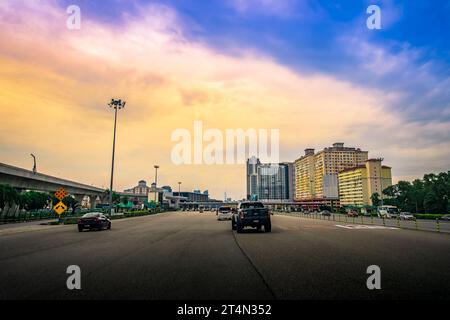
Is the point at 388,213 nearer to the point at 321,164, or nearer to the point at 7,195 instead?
the point at 7,195

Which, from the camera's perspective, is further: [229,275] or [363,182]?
[363,182]

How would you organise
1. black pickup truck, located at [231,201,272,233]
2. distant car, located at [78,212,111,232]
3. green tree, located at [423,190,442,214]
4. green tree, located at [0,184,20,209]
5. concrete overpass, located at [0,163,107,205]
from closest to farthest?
black pickup truck, located at [231,201,272,233] < distant car, located at [78,212,111,232] < concrete overpass, located at [0,163,107,205] < green tree, located at [0,184,20,209] < green tree, located at [423,190,442,214]

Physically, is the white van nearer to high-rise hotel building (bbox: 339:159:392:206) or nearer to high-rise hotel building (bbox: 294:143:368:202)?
high-rise hotel building (bbox: 339:159:392:206)

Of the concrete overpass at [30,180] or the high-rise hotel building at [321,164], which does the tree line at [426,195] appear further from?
the concrete overpass at [30,180]

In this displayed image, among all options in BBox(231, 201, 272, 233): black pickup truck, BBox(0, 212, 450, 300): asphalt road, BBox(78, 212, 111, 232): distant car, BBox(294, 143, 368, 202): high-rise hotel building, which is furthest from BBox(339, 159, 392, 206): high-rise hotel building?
BBox(0, 212, 450, 300): asphalt road

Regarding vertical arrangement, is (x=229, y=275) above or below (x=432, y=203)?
below

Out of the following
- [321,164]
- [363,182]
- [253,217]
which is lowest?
[253,217]

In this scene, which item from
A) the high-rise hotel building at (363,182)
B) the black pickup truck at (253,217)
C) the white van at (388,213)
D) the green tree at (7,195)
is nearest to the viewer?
the black pickup truck at (253,217)

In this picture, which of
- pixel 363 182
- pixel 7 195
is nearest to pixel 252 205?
pixel 7 195

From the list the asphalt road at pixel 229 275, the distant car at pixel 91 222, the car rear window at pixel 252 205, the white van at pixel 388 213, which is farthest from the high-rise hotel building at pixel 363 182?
the asphalt road at pixel 229 275

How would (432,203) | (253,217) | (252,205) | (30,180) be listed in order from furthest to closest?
(432,203)
(30,180)
(252,205)
(253,217)
